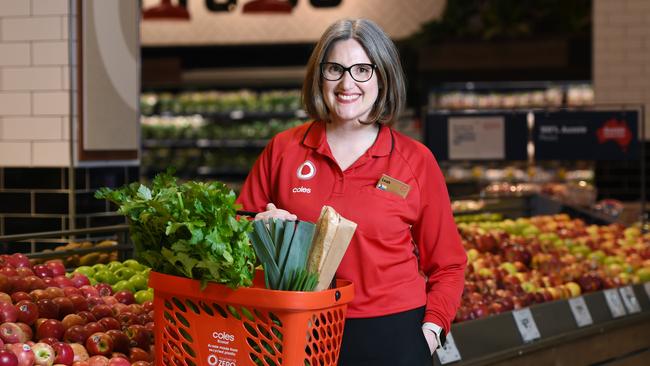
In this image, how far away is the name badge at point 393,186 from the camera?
2.47 m

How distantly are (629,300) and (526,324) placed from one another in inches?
40.3

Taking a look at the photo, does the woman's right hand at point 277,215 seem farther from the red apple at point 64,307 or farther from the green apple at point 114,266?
the green apple at point 114,266

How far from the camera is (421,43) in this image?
11656 mm

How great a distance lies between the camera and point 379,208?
2.45 metres

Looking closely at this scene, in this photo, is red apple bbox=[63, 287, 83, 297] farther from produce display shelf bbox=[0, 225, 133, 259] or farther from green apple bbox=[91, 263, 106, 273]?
green apple bbox=[91, 263, 106, 273]

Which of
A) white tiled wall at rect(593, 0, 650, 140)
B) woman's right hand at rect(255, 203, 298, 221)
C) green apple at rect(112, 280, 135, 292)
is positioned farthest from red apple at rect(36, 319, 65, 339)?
white tiled wall at rect(593, 0, 650, 140)

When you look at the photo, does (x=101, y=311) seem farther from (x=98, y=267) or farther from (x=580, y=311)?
(x=580, y=311)

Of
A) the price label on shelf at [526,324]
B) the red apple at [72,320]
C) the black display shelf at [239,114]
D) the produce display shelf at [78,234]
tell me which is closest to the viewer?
the red apple at [72,320]

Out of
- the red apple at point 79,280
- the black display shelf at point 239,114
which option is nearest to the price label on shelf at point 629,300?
the red apple at point 79,280

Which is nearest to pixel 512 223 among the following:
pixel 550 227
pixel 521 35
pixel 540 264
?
pixel 550 227

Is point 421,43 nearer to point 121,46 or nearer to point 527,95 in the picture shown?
point 527,95

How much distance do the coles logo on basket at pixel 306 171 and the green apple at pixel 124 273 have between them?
1.60 meters

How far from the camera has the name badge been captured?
8.12ft

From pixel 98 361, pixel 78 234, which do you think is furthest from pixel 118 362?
pixel 78 234
